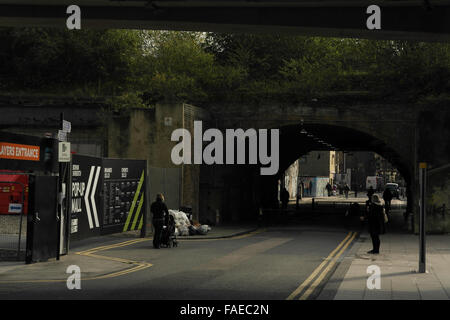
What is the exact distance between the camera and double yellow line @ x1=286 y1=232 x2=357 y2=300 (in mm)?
12997

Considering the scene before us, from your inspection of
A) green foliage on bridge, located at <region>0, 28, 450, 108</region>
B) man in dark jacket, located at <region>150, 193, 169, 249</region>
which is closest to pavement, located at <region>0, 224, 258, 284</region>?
man in dark jacket, located at <region>150, 193, 169, 249</region>

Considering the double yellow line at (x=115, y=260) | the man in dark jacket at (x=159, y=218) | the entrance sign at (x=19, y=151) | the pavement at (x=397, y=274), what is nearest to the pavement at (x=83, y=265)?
the double yellow line at (x=115, y=260)

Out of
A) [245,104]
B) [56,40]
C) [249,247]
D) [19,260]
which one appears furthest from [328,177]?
[19,260]

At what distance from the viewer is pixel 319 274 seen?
52.9ft

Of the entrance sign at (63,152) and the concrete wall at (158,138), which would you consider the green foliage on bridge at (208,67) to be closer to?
the concrete wall at (158,138)

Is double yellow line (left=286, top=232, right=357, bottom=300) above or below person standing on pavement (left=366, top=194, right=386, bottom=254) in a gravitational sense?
below

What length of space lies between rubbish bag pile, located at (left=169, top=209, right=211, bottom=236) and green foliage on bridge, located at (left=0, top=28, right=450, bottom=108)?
8.92 m

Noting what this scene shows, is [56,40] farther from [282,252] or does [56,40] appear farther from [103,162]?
[282,252]

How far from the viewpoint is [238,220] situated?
37750mm

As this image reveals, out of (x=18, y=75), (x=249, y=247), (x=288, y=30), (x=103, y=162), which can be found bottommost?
(x=249, y=247)

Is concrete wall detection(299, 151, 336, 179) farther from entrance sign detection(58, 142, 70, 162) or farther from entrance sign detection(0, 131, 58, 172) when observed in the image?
entrance sign detection(0, 131, 58, 172)

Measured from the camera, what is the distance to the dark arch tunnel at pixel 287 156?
37594 mm

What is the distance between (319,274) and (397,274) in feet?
6.08
